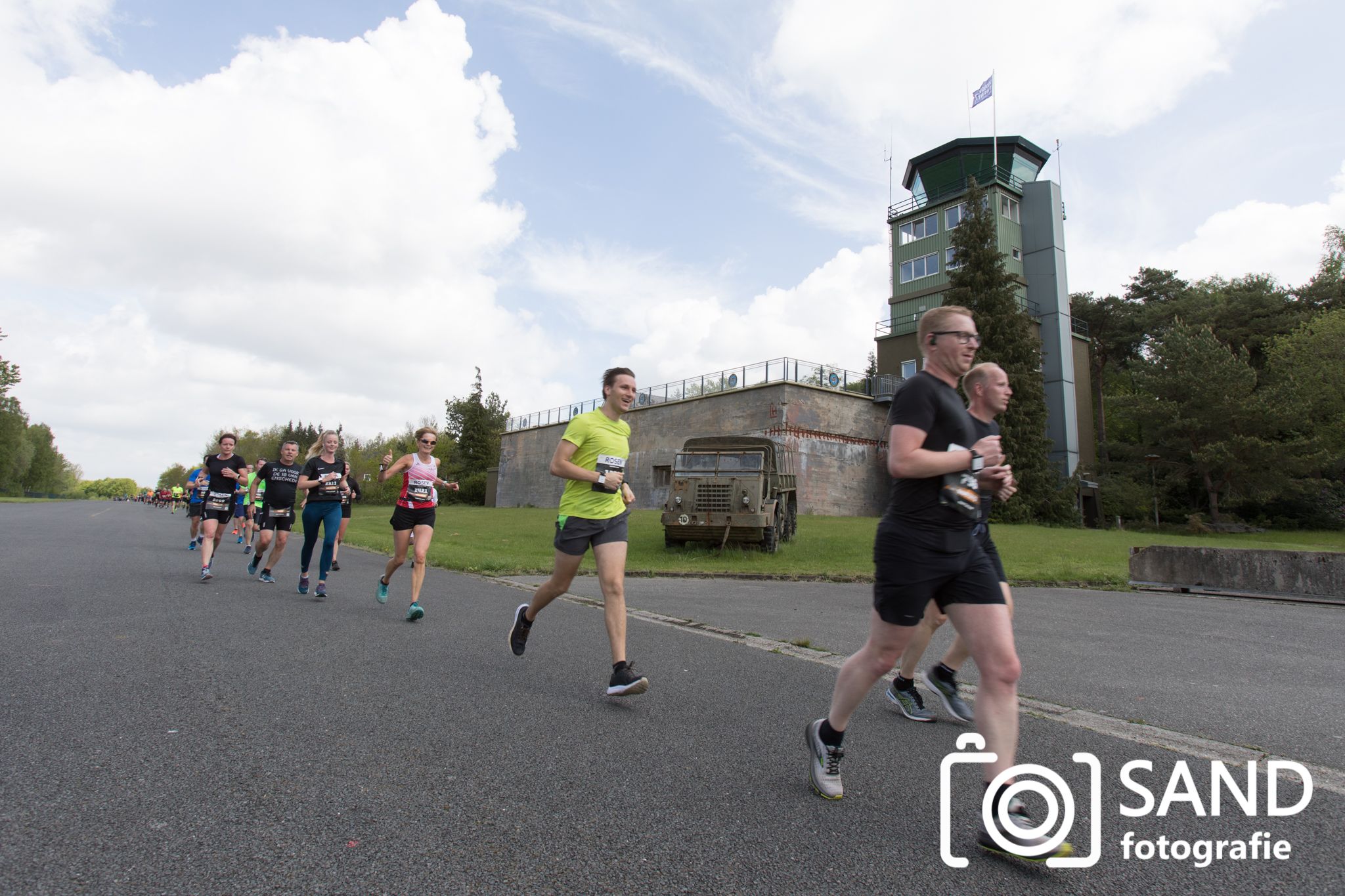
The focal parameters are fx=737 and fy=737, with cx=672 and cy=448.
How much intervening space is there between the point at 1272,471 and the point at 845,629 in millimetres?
41022

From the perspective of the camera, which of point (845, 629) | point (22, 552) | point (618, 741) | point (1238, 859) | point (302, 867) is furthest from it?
point (22, 552)

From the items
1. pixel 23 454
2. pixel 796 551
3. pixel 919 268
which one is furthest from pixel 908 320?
pixel 23 454

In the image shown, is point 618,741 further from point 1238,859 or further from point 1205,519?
point 1205,519

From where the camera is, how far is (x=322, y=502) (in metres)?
9.05

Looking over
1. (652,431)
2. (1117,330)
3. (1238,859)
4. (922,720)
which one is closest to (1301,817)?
(1238,859)

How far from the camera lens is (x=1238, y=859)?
2.63 meters

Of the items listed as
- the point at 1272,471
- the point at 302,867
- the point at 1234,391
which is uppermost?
the point at 1234,391

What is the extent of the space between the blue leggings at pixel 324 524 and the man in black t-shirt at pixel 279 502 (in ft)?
3.57

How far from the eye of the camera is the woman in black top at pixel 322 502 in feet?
29.5

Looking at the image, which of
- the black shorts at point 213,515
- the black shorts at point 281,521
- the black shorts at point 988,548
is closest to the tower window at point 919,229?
the black shorts at point 281,521

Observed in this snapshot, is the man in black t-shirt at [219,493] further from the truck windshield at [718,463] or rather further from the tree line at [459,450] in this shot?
the tree line at [459,450]

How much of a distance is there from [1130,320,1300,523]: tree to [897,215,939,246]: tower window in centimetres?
1435

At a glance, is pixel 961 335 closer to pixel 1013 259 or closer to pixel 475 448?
pixel 1013 259

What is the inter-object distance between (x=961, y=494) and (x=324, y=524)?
8.39 meters
